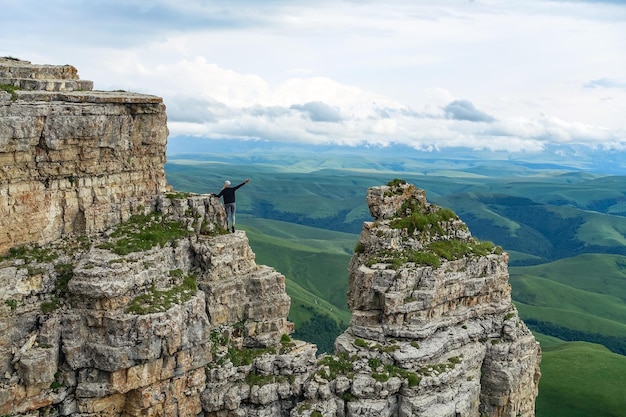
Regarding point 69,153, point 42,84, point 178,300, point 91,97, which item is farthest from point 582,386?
point 42,84

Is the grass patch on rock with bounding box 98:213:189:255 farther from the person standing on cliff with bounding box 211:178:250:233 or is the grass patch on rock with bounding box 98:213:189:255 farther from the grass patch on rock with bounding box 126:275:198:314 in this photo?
the person standing on cliff with bounding box 211:178:250:233

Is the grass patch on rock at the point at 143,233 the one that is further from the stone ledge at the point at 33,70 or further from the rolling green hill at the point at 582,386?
the rolling green hill at the point at 582,386

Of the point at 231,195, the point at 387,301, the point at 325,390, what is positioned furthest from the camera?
the point at 231,195

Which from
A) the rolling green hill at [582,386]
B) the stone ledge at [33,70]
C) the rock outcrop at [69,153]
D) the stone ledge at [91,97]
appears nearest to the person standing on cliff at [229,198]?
the rock outcrop at [69,153]

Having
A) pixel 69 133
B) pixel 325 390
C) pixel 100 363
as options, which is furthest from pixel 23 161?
pixel 325 390

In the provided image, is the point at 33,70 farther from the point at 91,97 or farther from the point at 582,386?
the point at 582,386

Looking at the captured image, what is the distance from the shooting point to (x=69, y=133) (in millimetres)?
35625

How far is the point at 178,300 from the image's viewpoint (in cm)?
3706

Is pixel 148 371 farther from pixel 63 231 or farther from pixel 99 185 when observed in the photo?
pixel 99 185

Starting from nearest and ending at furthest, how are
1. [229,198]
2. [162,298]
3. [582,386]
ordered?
[162,298]
[229,198]
[582,386]

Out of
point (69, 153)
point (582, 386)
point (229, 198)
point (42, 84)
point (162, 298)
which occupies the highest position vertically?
point (42, 84)

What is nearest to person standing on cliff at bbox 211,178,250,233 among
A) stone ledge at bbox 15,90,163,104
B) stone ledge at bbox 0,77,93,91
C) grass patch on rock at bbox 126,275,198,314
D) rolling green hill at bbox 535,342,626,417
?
grass patch on rock at bbox 126,275,198,314

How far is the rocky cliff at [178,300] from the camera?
33938 mm

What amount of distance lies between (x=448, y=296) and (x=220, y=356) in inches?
732
